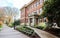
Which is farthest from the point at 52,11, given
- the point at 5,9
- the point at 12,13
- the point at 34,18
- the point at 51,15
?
the point at 12,13

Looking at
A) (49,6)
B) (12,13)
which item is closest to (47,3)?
(49,6)

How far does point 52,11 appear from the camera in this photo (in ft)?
43.6

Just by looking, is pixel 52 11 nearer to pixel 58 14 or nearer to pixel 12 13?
pixel 58 14

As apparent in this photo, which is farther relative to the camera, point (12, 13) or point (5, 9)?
point (12, 13)

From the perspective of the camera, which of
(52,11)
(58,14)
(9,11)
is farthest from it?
(9,11)

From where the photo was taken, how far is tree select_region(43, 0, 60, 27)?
41.2 ft

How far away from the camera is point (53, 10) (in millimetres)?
13094

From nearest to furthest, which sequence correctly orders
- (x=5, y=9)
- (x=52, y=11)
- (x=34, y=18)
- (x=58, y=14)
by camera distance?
(x=58, y=14) < (x=52, y=11) < (x=34, y=18) < (x=5, y=9)

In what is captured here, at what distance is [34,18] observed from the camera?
29.8m

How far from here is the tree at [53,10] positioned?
1255 cm

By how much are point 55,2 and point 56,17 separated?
142 centimetres

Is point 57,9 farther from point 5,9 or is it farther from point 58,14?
point 5,9

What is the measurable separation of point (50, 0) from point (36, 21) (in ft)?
56.9

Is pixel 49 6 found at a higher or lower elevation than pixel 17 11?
lower
